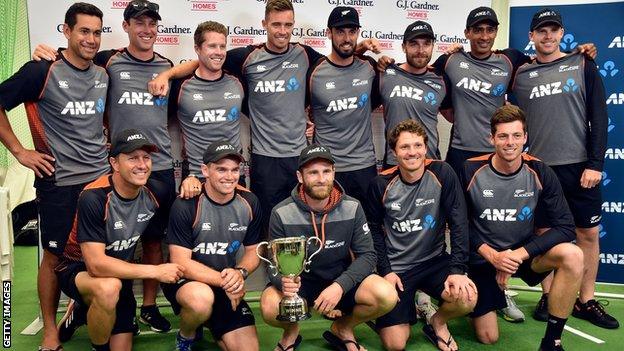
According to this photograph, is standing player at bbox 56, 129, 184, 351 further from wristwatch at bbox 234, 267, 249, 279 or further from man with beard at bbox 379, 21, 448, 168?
man with beard at bbox 379, 21, 448, 168

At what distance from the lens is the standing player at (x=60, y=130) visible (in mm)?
4004

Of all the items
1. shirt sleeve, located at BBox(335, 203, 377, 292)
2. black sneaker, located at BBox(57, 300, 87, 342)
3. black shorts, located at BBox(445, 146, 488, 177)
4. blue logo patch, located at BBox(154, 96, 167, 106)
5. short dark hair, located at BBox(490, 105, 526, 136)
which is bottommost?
black sneaker, located at BBox(57, 300, 87, 342)

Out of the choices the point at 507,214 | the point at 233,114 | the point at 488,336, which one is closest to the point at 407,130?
the point at 507,214

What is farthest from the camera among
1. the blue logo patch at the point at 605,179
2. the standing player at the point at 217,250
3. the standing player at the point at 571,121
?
the blue logo patch at the point at 605,179

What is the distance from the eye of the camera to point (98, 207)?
3588 millimetres

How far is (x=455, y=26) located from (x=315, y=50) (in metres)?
1.30

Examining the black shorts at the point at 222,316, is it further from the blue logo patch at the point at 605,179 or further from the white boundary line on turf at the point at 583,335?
the blue logo patch at the point at 605,179

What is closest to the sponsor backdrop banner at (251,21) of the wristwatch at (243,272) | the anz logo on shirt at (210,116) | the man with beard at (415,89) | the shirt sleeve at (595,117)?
the anz logo on shirt at (210,116)

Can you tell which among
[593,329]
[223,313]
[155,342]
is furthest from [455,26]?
[155,342]

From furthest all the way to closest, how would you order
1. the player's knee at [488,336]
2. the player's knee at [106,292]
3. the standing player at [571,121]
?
1. the standing player at [571,121]
2. the player's knee at [488,336]
3. the player's knee at [106,292]

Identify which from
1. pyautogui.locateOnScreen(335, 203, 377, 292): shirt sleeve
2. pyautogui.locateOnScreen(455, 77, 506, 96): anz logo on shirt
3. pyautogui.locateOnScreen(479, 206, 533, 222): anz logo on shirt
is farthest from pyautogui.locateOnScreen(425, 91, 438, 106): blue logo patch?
pyautogui.locateOnScreen(335, 203, 377, 292): shirt sleeve

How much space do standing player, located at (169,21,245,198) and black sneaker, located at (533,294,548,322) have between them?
8.61ft

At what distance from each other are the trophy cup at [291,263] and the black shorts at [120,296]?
36.5 inches

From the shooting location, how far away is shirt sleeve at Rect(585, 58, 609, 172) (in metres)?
4.43
